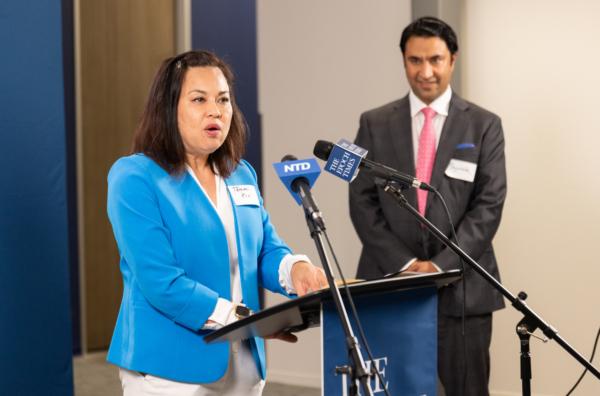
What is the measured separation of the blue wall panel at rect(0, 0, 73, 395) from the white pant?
1.08 meters

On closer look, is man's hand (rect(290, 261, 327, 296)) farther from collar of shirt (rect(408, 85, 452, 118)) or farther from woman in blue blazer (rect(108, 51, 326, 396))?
collar of shirt (rect(408, 85, 452, 118))

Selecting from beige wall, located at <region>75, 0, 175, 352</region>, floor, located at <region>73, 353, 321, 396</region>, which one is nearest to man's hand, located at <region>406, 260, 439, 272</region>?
floor, located at <region>73, 353, 321, 396</region>

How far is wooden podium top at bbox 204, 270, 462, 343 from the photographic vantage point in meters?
1.64

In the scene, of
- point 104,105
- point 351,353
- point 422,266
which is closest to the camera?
point 351,353

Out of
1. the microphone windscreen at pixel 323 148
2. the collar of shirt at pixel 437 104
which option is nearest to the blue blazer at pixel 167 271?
the microphone windscreen at pixel 323 148

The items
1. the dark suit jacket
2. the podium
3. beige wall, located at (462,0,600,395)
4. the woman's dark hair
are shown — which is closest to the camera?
the podium

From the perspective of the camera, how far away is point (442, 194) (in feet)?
11.5

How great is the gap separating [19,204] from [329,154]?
56.6 inches

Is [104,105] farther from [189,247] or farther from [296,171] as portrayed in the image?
[296,171]

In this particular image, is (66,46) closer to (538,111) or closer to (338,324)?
(538,111)

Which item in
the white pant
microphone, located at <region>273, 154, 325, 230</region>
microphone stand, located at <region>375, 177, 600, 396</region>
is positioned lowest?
the white pant

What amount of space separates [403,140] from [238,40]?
335 centimetres

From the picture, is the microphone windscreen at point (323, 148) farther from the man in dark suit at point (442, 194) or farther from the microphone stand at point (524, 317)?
the man in dark suit at point (442, 194)

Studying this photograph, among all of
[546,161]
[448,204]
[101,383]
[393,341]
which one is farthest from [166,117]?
[101,383]
